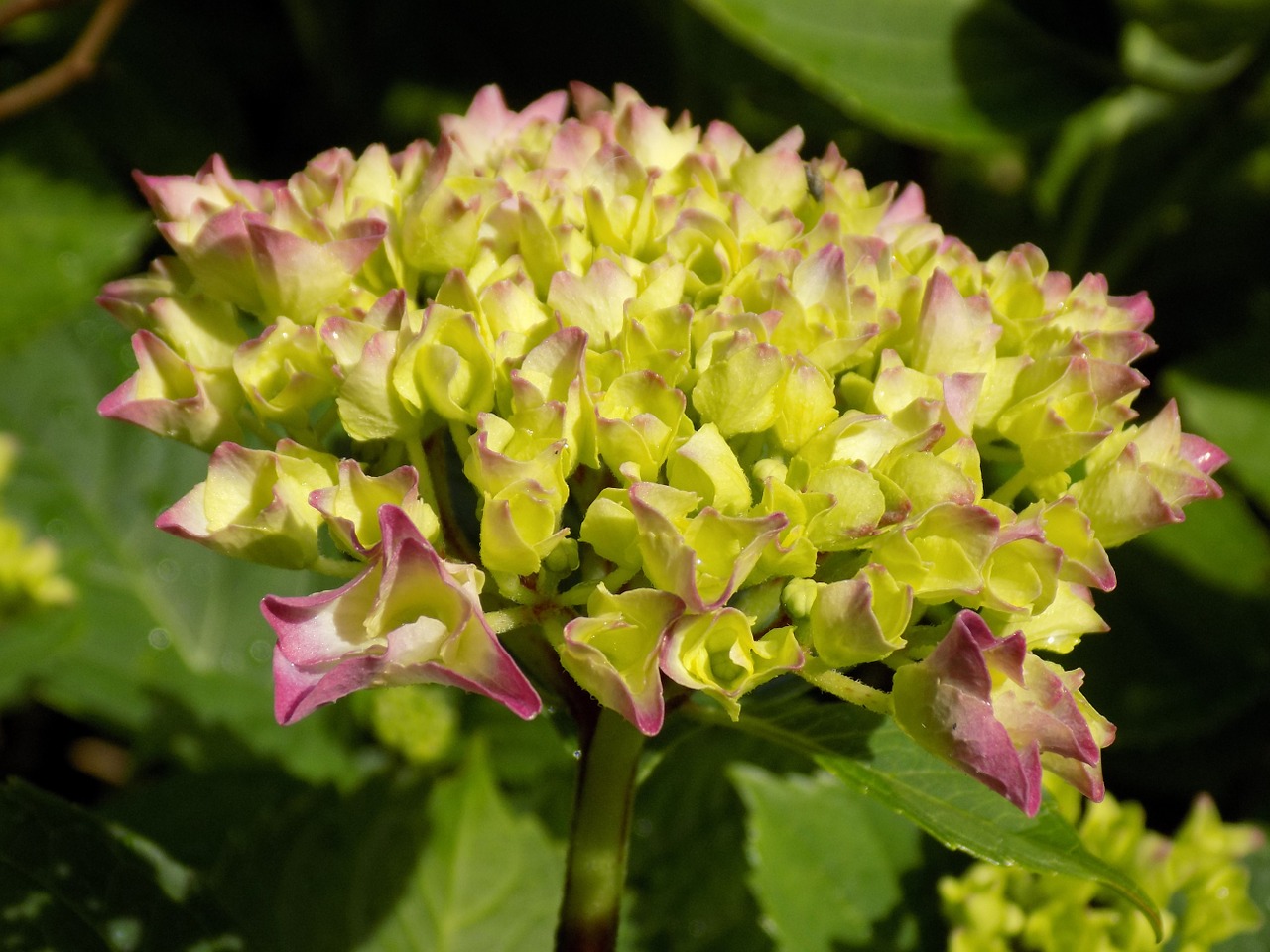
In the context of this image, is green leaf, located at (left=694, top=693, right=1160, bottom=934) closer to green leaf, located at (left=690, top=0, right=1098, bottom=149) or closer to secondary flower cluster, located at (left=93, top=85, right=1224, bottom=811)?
secondary flower cluster, located at (left=93, top=85, right=1224, bottom=811)

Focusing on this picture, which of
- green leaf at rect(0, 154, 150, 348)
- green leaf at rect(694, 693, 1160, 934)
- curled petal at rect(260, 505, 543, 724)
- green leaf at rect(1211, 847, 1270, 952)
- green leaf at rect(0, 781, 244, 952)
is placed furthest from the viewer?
green leaf at rect(0, 154, 150, 348)

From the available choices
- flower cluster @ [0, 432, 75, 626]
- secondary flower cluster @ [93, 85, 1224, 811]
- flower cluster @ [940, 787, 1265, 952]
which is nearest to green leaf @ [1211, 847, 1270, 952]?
flower cluster @ [940, 787, 1265, 952]

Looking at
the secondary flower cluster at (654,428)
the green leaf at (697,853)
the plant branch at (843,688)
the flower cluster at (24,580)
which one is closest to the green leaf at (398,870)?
the green leaf at (697,853)

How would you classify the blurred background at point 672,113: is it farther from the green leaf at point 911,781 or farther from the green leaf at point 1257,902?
the green leaf at point 911,781

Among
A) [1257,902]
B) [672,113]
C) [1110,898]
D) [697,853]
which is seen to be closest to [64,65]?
[672,113]

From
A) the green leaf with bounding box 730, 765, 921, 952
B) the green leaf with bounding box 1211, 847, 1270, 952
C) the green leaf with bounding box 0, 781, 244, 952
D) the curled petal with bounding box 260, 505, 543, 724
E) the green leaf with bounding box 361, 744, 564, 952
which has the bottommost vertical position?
the green leaf with bounding box 361, 744, 564, 952

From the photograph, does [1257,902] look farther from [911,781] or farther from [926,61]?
[926,61]

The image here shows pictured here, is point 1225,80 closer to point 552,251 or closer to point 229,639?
point 552,251
